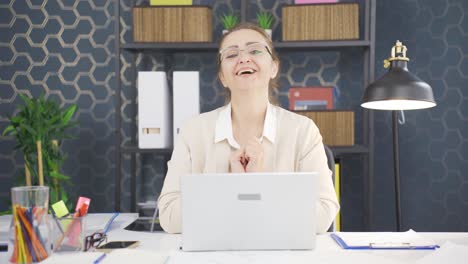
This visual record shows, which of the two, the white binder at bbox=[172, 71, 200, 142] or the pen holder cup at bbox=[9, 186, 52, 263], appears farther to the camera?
the white binder at bbox=[172, 71, 200, 142]

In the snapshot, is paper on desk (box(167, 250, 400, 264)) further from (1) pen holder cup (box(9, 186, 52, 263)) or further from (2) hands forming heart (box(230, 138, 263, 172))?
(2) hands forming heart (box(230, 138, 263, 172))

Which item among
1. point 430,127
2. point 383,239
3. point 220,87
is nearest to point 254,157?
point 383,239

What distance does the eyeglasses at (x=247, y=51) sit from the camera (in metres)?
1.75

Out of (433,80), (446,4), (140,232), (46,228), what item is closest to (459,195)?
(433,80)

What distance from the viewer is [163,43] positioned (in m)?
2.45

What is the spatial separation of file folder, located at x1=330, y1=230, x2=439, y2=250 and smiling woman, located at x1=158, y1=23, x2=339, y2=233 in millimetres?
306

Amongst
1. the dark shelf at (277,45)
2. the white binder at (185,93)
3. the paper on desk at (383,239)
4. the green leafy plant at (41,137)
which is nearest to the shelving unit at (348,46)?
the dark shelf at (277,45)

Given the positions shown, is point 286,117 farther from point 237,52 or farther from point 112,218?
point 112,218

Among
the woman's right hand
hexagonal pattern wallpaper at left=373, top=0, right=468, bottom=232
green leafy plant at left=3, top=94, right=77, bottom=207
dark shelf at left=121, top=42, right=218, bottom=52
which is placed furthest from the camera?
hexagonal pattern wallpaper at left=373, top=0, right=468, bottom=232

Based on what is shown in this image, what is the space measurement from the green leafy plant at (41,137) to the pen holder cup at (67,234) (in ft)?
3.98

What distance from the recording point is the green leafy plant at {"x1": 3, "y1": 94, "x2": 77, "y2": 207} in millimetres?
2342

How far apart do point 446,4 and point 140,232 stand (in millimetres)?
2159

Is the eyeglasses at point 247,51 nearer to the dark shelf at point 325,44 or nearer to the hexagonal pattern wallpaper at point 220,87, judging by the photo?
the dark shelf at point 325,44

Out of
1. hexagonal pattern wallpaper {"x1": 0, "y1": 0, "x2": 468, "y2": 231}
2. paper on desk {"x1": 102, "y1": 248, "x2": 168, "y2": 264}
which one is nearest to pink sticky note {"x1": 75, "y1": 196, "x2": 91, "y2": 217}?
paper on desk {"x1": 102, "y1": 248, "x2": 168, "y2": 264}
